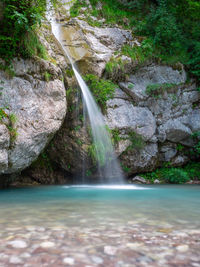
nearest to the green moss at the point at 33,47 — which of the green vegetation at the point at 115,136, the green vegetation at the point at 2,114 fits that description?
the green vegetation at the point at 2,114

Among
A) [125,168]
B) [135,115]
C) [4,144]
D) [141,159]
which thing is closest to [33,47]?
[4,144]

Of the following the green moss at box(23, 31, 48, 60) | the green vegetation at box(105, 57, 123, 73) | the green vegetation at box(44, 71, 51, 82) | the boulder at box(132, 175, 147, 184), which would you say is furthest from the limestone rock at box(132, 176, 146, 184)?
the green moss at box(23, 31, 48, 60)

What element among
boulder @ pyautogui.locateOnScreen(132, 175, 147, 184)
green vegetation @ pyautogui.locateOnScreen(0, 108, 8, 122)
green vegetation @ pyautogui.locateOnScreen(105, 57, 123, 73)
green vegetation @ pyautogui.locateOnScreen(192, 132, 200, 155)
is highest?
green vegetation @ pyautogui.locateOnScreen(105, 57, 123, 73)

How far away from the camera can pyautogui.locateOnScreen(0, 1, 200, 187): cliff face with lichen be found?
612cm

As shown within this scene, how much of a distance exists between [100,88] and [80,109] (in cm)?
128

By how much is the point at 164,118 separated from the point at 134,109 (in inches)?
69.7

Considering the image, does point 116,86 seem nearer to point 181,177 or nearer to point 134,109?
point 134,109

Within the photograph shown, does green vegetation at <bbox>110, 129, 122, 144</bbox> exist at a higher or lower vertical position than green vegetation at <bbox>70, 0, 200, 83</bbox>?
lower

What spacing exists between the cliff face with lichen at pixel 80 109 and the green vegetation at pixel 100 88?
0.13ft

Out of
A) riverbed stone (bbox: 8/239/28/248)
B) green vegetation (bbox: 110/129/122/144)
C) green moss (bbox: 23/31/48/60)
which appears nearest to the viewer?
riverbed stone (bbox: 8/239/28/248)

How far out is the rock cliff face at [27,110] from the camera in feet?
18.8

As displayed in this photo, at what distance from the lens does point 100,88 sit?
897 cm

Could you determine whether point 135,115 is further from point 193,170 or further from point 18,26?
point 18,26

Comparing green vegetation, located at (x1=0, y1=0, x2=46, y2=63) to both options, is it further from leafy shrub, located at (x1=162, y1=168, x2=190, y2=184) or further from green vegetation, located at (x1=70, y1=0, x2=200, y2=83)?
leafy shrub, located at (x1=162, y1=168, x2=190, y2=184)
